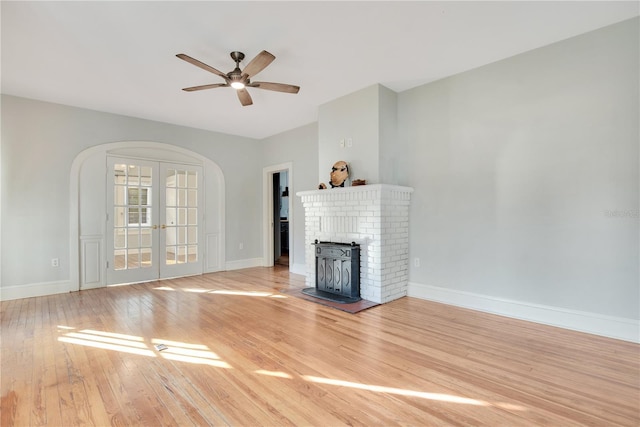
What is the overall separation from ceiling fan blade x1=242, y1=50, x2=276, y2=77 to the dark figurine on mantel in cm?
170

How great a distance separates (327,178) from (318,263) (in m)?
1.29

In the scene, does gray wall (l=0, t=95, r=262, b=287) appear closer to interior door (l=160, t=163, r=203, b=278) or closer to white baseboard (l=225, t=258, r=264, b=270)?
interior door (l=160, t=163, r=203, b=278)

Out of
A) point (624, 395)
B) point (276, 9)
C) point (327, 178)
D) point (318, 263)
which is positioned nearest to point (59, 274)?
point (318, 263)

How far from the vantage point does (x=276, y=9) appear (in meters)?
2.46

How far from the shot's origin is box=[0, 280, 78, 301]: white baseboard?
13.3 ft

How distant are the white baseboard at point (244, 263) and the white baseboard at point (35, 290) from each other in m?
2.51

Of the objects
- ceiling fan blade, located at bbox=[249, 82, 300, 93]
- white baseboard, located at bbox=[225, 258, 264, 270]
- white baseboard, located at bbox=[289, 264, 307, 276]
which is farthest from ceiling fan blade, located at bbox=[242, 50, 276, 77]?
white baseboard, located at bbox=[225, 258, 264, 270]

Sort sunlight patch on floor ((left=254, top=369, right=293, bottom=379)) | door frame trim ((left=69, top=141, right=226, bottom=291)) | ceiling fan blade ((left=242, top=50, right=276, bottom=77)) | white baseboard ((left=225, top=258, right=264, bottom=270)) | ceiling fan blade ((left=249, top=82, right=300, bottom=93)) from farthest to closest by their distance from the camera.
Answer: white baseboard ((left=225, top=258, right=264, bottom=270)) → door frame trim ((left=69, top=141, right=226, bottom=291)) → ceiling fan blade ((left=249, top=82, right=300, bottom=93)) → ceiling fan blade ((left=242, top=50, right=276, bottom=77)) → sunlight patch on floor ((left=254, top=369, right=293, bottom=379))

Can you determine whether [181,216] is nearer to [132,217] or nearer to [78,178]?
[132,217]

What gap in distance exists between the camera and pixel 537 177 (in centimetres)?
310

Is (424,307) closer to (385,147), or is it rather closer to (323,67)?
(385,147)

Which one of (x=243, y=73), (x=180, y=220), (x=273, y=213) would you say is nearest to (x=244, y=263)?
(x=273, y=213)

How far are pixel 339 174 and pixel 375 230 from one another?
97cm

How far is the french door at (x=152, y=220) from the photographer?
4.89 m
